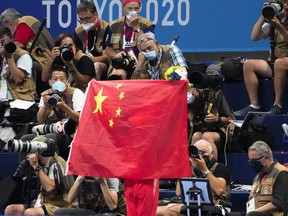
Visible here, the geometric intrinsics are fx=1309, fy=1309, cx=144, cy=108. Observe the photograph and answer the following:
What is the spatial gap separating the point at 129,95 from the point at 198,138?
58.5 inches

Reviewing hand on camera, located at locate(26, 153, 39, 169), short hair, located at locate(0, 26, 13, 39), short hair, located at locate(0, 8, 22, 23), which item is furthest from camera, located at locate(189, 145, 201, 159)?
short hair, located at locate(0, 8, 22, 23)

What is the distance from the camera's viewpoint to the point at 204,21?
16.8 metres

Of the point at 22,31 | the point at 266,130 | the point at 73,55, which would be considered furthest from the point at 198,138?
the point at 22,31

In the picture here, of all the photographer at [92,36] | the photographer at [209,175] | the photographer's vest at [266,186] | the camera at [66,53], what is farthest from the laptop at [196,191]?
the photographer at [92,36]

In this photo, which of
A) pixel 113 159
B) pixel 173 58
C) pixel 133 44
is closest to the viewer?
pixel 113 159

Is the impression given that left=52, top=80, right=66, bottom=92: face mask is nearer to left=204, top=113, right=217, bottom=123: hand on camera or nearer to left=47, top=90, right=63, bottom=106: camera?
left=47, top=90, right=63, bottom=106: camera

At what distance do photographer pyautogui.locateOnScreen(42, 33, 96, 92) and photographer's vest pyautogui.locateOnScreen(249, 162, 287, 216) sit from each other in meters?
2.98

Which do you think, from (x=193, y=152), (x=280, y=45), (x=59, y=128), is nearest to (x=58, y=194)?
(x=59, y=128)

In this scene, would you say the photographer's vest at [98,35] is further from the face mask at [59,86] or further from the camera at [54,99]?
the camera at [54,99]

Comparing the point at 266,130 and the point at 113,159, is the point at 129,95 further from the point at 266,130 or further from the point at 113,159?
the point at 266,130

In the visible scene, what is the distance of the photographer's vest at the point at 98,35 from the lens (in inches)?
640

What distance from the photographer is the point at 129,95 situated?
Result: 13.6 meters

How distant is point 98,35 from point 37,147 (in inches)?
106

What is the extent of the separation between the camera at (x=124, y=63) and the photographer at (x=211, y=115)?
91 cm
